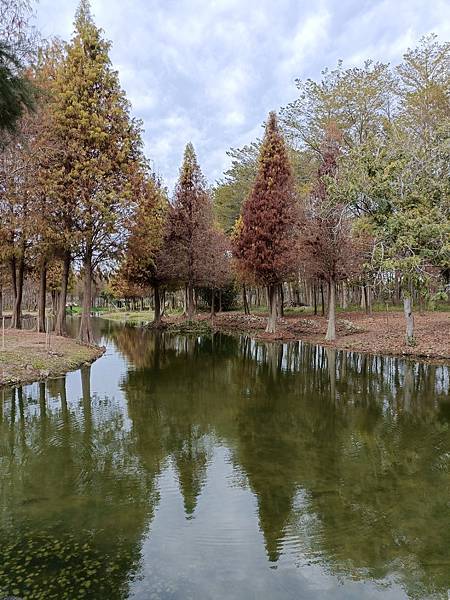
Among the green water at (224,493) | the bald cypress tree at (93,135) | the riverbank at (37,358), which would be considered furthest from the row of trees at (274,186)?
the green water at (224,493)

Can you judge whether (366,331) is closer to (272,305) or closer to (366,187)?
(272,305)

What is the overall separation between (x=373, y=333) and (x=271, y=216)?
8263 mm

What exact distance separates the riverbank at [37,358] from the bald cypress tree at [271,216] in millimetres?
10946

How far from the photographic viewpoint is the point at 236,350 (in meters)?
21.7

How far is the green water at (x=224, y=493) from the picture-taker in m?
4.21

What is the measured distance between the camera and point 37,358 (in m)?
14.6

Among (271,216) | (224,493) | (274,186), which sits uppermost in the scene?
(274,186)

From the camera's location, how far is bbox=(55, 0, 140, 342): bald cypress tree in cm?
1895

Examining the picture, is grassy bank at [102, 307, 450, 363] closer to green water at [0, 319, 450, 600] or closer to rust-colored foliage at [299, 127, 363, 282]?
rust-colored foliage at [299, 127, 363, 282]

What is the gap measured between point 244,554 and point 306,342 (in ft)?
65.5

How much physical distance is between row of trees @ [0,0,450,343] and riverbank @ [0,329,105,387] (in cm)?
335

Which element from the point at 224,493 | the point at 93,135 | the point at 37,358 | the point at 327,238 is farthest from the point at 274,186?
the point at 224,493

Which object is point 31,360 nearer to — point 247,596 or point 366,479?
point 366,479

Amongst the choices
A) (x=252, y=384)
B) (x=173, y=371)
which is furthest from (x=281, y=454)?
(x=173, y=371)
